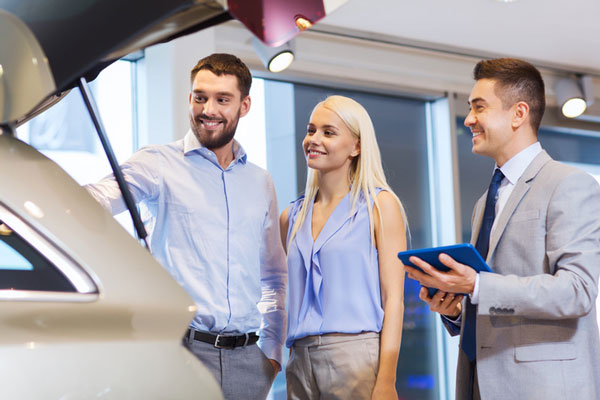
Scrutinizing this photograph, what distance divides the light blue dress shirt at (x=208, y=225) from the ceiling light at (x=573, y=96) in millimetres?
3565

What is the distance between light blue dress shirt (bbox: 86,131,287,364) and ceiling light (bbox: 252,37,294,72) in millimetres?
1781

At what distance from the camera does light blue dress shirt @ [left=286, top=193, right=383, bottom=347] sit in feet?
6.54

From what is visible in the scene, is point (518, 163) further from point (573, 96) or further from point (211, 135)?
point (573, 96)

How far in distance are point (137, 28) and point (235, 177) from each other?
1088 millimetres

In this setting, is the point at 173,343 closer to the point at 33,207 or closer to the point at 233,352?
the point at 33,207

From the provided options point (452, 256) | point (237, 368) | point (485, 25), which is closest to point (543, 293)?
point (452, 256)

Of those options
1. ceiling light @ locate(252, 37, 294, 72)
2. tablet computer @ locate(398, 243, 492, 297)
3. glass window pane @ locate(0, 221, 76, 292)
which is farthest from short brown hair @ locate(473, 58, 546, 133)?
ceiling light @ locate(252, 37, 294, 72)

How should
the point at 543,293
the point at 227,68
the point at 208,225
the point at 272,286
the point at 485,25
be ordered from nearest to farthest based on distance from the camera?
the point at 543,293 → the point at 208,225 → the point at 227,68 → the point at 272,286 → the point at 485,25

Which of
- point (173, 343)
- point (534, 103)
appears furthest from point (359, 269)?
point (173, 343)

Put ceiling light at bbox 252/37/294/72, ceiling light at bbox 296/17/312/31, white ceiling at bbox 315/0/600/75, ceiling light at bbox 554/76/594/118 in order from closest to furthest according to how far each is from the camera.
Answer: ceiling light at bbox 296/17/312/31
ceiling light at bbox 252/37/294/72
white ceiling at bbox 315/0/600/75
ceiling light at bbox 554/76/594/118

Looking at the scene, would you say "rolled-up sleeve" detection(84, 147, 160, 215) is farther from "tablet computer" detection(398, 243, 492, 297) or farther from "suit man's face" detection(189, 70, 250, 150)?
"tablet computer" detection(398, 243, 492, 297)

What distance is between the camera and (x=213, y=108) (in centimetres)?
204

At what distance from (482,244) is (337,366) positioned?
0.52 meters

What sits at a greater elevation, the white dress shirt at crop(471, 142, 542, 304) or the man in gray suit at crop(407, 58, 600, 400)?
the white dress shirt at crop(471, 142, 542, 304)
